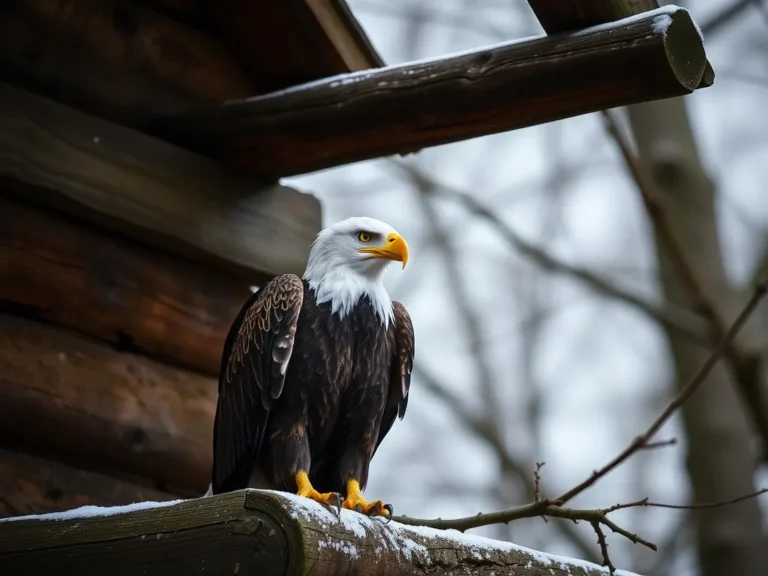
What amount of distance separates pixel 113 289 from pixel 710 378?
13.9ft

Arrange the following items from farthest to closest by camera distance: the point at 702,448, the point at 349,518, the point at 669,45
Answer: the point at 702,448 < the point at 669,45 < the point at 349,518

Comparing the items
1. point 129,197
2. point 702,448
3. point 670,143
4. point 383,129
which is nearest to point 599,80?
point 383,129

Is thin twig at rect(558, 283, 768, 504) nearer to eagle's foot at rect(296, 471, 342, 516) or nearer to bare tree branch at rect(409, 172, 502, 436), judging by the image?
eagle's foot at rect(296, 471, 342, 516)

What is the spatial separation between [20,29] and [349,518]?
6.85 feet

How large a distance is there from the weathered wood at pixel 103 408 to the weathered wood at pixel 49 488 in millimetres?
46

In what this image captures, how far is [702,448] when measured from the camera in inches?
265

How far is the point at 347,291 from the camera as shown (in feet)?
12.0

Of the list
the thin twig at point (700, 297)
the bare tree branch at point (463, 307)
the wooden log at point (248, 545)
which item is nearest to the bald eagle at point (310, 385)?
the wooden log at point (248, 545)

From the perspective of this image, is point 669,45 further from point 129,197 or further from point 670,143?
point 670,143

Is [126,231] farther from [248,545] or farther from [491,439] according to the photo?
[491,439]

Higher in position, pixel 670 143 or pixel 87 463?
pixel 670 143

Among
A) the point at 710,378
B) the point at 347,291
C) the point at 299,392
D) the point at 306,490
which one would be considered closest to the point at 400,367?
the point at 347,291

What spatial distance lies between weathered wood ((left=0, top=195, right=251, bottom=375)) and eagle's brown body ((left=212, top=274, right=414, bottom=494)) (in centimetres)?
45

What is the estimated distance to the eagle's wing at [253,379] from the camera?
3.41m
